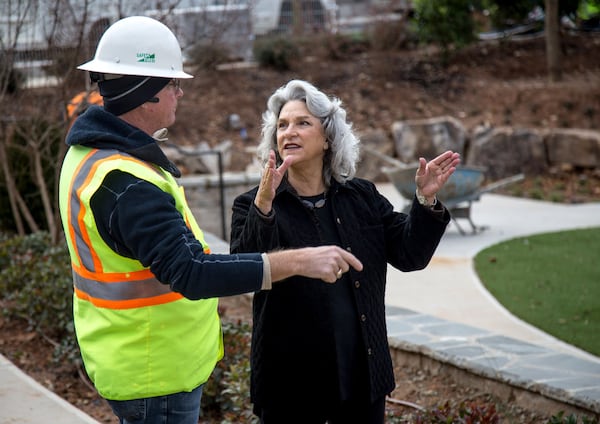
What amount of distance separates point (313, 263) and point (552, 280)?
21.5 ft

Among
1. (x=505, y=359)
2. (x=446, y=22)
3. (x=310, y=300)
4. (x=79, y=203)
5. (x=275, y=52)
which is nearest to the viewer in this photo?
(x=79, y=203)

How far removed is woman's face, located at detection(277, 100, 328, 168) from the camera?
3.53 m

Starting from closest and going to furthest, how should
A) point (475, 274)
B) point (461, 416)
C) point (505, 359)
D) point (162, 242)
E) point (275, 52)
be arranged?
1. point (162, 242)
2. point (461, 416)
3. point (505, 359)
4. point (475, 274)
5. point (275, 52)

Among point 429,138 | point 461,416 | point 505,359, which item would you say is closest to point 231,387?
point 461,416

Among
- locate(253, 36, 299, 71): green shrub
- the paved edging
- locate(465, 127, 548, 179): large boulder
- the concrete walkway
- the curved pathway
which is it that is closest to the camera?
the paved edging

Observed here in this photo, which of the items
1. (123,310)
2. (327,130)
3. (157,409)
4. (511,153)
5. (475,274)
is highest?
(327,130)

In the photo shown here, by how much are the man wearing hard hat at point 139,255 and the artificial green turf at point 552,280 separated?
4.24 meters

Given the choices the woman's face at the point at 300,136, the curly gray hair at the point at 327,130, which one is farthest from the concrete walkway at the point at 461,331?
the woman's face at the point at 300,136

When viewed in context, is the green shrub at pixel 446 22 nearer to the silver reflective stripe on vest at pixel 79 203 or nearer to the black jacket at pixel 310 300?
the black jacket at pixel 310 300

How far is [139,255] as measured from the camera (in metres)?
2.56

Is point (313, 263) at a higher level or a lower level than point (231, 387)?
higher

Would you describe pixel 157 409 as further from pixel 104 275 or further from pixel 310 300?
pixel 310 300

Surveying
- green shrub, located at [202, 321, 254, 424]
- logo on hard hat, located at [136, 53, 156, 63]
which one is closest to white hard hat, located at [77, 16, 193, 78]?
logo on hard hat, located at [136, 53, 156, 63]

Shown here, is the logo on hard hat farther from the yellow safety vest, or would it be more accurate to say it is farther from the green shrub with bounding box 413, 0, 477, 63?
the green shrub with bounding box 413, 0, 477, 63
